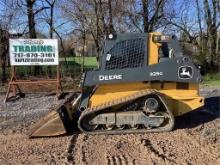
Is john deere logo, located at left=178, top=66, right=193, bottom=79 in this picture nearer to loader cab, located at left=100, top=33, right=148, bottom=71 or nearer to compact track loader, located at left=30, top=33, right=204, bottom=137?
compact track loader, located at left=30, top=33, right=204, bottom=137

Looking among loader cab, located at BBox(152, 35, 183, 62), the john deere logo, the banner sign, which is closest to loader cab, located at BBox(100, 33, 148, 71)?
loader cab, located at BBox(152, 35, 183, 62)

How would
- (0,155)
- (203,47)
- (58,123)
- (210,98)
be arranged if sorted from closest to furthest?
1. (0,155)
2. (58,123)
3. (210,98)
4. (203,47)

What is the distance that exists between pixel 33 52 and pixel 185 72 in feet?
23.4

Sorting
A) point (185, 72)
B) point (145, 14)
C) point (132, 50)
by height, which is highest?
point (145, 14)

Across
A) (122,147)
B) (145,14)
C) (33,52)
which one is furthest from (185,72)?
(145,14)

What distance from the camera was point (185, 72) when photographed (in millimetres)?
9422

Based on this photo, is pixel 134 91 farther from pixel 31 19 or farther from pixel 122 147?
pixel 31 19

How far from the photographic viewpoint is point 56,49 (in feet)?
50.0

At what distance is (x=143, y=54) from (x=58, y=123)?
7.20 ft

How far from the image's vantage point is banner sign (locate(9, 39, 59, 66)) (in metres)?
15.1

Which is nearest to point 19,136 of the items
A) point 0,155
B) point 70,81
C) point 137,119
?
point 0,155

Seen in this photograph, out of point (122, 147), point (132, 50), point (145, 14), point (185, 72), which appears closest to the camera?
point (122, 147)

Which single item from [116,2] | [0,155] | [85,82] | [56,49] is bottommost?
[0,155]

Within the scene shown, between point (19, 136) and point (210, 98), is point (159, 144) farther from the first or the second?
point (210, 98)
